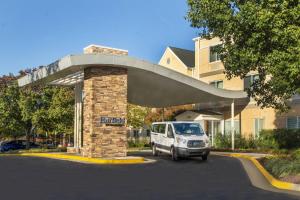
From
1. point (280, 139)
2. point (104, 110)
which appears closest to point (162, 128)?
point (104, 110)

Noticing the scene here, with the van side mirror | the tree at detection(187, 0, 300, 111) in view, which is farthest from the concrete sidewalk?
the van side mirror

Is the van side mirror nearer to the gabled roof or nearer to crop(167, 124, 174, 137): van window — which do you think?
crop(167, 124, 174, 137): van window

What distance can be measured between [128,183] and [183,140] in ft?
29.2

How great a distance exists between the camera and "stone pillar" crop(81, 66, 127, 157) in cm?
2294

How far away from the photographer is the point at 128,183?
1412 centimetres

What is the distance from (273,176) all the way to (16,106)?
1333 inches

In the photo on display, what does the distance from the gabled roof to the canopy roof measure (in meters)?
17.8

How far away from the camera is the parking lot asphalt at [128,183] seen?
11766 millimetres

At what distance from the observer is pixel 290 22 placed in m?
17.5

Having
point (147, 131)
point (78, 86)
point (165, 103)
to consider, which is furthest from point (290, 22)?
point (147, 131)

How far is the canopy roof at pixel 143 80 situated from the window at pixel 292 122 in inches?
221

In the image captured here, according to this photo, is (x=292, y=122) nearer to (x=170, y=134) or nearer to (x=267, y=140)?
(x=267, y=140)

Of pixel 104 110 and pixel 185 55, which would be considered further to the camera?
pixel 185 55

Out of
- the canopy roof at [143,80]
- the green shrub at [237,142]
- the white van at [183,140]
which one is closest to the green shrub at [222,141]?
the green shrub at [237,142]
